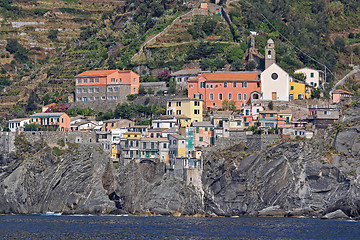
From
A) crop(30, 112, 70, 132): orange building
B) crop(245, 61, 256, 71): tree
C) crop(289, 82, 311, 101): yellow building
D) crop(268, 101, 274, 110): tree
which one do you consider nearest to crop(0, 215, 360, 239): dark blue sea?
crop(30, 112, 70, 132): orange building

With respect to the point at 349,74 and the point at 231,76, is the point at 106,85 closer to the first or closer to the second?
the point at 231,76

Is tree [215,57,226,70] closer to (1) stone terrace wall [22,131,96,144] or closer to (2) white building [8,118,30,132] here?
(1) stone terrace wall [22,131,96,144]

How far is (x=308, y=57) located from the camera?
13100 centimetres

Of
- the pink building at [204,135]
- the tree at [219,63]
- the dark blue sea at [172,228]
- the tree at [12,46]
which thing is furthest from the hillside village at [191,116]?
the dark blue sea at [172,228]

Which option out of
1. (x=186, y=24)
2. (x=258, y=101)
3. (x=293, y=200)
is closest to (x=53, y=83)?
(x=186, y=24)

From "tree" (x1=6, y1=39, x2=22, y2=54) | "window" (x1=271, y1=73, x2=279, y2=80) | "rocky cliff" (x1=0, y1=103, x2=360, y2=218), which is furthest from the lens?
"tree" (x1=6, y1=39, x2=22, y2=54)

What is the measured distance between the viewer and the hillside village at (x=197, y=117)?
107 metres

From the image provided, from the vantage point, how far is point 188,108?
114 m

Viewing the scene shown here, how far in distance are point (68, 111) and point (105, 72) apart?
8791 mm

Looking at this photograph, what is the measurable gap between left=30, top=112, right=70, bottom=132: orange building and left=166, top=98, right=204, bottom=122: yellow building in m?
14.6

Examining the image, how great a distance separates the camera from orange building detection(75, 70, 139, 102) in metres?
124

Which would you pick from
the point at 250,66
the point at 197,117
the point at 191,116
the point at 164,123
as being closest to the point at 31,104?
the point at 164,123

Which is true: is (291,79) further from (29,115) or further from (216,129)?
(29,115)

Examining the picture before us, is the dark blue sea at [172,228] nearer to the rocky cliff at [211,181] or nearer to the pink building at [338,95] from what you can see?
the rocky cliff at [211,181]
